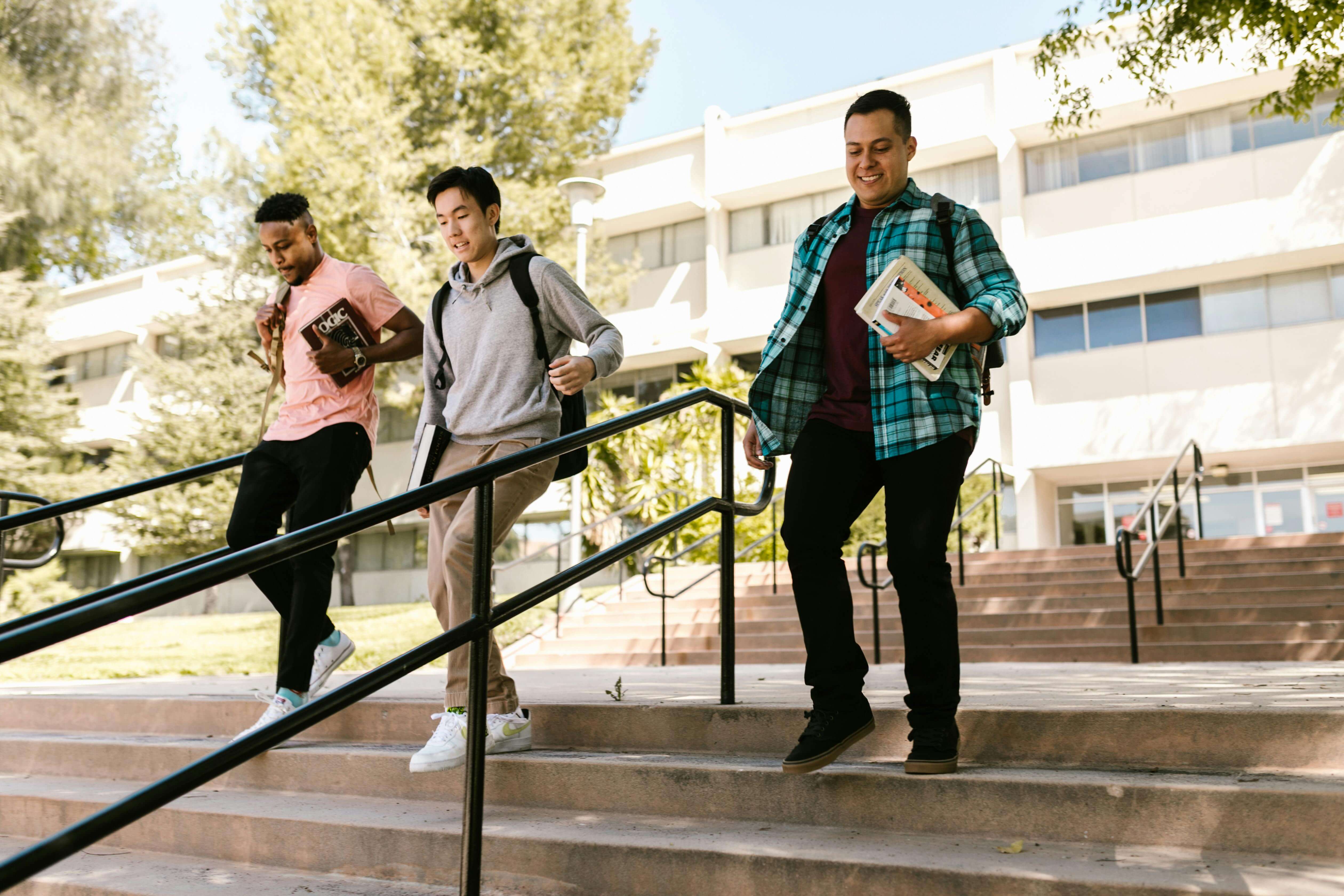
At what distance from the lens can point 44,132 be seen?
77.3 feet

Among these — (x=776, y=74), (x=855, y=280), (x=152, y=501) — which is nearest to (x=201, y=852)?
(x=855, y=280)

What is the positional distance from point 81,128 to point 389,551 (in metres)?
11.9

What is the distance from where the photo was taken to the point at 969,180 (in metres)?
20.2

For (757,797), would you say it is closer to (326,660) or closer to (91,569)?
(326,660)

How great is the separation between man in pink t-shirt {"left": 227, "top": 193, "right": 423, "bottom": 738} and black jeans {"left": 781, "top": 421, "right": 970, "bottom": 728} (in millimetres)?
1620

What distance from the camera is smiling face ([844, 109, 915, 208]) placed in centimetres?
302

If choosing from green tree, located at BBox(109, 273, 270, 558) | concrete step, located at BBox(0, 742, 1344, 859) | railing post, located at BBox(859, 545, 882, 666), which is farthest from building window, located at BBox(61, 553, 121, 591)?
concrete step, located at BBox(0, 742, 1344, 859)

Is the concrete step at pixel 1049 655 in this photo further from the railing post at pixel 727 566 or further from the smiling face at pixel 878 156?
the smiling face at pixel 878 156

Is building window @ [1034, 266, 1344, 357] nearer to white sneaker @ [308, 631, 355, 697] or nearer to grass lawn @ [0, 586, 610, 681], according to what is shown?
grass lawn @ [0, 586, 610, 681]

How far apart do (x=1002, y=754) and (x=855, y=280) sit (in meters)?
1.38

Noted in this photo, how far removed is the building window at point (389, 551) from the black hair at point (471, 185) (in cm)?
2244

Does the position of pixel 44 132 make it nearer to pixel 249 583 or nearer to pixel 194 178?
pixel 194 178

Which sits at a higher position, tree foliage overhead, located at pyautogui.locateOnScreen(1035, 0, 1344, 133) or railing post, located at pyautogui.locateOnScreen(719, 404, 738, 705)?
tree foliage overhead, located at pyautogui.locateOnScreen(1035, 0, 1344, 133)

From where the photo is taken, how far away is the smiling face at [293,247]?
3998mm
